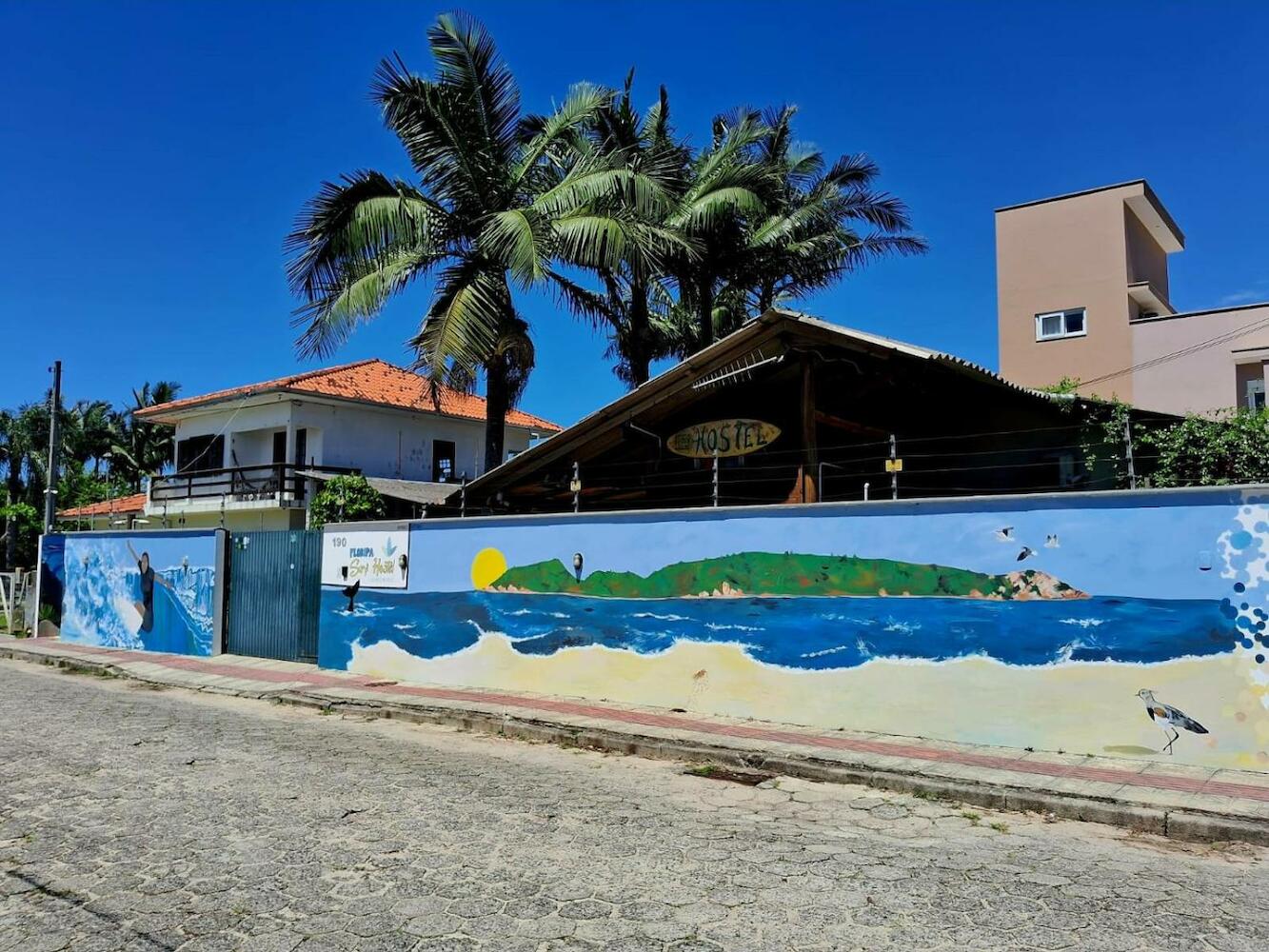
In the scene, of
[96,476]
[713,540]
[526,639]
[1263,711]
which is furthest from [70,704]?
[96,476]

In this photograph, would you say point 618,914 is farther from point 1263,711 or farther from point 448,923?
point 1263,711

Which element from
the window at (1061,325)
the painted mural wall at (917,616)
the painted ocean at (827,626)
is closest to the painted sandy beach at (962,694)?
the painted mural wall at (917,616)

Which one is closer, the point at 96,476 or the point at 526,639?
the point at 526,639

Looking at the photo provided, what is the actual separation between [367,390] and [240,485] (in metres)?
4.77

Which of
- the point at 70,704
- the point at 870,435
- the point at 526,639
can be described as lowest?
the point at 70,704

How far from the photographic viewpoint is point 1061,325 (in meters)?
23.2

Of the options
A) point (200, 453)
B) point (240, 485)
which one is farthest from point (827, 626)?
point (200, 453)

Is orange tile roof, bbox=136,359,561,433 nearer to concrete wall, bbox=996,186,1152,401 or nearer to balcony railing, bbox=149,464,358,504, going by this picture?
balcony railing, bbox=149,464,358,504

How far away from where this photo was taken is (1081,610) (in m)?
8.28

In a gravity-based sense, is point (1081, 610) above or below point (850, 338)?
below

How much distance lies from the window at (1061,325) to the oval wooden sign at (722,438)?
43.9 feet

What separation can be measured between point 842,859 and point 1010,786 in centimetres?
224

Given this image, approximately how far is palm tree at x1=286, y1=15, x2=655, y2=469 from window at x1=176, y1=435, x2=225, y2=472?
15535mm

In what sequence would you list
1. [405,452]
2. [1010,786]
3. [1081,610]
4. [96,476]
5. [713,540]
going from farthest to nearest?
1. [96,476]
2. [405,452]
3. [713,540]
4. [1081,610]
5. [1010,786]
